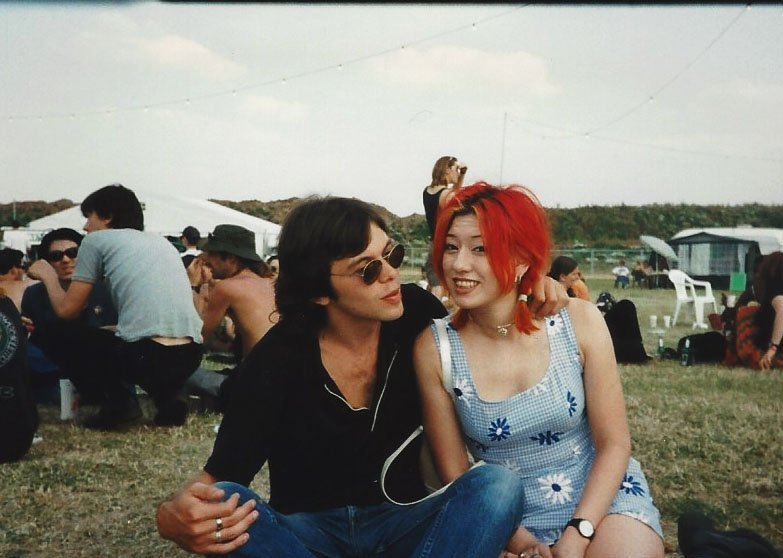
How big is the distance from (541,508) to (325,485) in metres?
0.62

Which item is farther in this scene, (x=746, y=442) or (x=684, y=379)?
(x=684, y=379)

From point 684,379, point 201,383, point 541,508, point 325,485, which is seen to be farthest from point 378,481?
point 684,379

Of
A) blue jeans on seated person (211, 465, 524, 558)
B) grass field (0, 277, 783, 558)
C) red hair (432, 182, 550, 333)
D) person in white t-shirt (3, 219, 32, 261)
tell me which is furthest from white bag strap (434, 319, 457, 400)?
person in white t-shirt (3, 219, 32, 261)

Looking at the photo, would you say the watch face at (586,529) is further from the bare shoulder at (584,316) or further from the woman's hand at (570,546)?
the bare shoulder at (584,316)

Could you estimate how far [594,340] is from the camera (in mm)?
2100

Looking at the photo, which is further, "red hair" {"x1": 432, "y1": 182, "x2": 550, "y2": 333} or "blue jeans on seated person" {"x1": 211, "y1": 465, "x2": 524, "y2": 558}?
"red hair" {"x1": 432, "y1": 182, "x2": 550, "y2": 333}

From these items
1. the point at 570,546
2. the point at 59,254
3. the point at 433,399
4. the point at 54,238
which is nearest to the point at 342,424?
the point at 433,399

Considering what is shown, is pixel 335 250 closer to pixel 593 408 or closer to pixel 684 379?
pixel 593 408

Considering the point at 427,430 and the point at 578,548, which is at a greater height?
the point at 427,430

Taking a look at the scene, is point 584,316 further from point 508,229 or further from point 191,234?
point 191,234

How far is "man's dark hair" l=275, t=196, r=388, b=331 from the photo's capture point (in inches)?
83.6

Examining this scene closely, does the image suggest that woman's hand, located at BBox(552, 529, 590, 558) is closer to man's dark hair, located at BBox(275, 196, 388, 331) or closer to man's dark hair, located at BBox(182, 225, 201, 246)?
man's dark hair, located at BBox(275, 196, 388, 331)

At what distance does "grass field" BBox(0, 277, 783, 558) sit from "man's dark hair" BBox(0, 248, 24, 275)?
1340 mm

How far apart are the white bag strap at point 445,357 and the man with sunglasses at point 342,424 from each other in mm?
100
